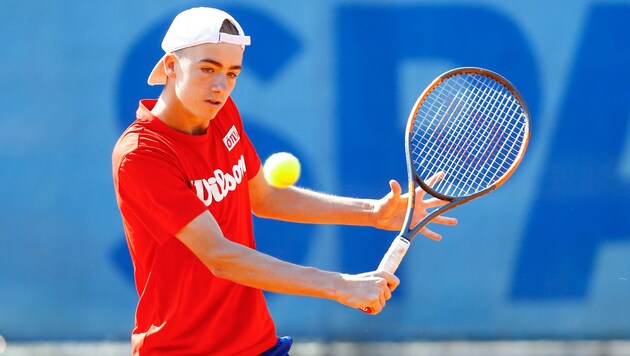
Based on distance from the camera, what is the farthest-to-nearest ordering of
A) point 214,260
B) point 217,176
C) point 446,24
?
point 446,24, point 217,176, point 214,260

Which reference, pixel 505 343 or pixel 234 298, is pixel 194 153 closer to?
pixel 234 298

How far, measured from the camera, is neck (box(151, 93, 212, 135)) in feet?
9.92

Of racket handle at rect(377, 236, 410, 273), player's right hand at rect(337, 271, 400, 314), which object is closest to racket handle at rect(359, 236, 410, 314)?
racket handle at rect(377, 236, 410, 273)

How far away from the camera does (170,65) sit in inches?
121

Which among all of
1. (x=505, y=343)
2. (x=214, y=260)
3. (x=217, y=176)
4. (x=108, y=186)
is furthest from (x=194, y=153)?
(x=505, y=343)

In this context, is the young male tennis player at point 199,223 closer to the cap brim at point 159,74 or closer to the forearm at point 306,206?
the cap brim at point 159,74

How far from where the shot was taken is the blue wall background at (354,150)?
495 centimetres

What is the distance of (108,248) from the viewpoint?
499cm

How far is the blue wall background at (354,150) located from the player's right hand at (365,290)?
2143mm

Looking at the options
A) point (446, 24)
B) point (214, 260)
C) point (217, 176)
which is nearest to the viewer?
point (214, 260)

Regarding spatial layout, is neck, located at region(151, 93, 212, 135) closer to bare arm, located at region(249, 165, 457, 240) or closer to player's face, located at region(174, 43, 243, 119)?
player's face, located at region(174, 43, 243, 119)

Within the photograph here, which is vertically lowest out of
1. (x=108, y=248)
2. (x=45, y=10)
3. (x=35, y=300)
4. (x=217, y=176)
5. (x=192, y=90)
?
(x=35, y=300)

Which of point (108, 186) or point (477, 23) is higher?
point (477, 23)

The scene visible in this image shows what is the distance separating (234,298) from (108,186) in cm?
208
